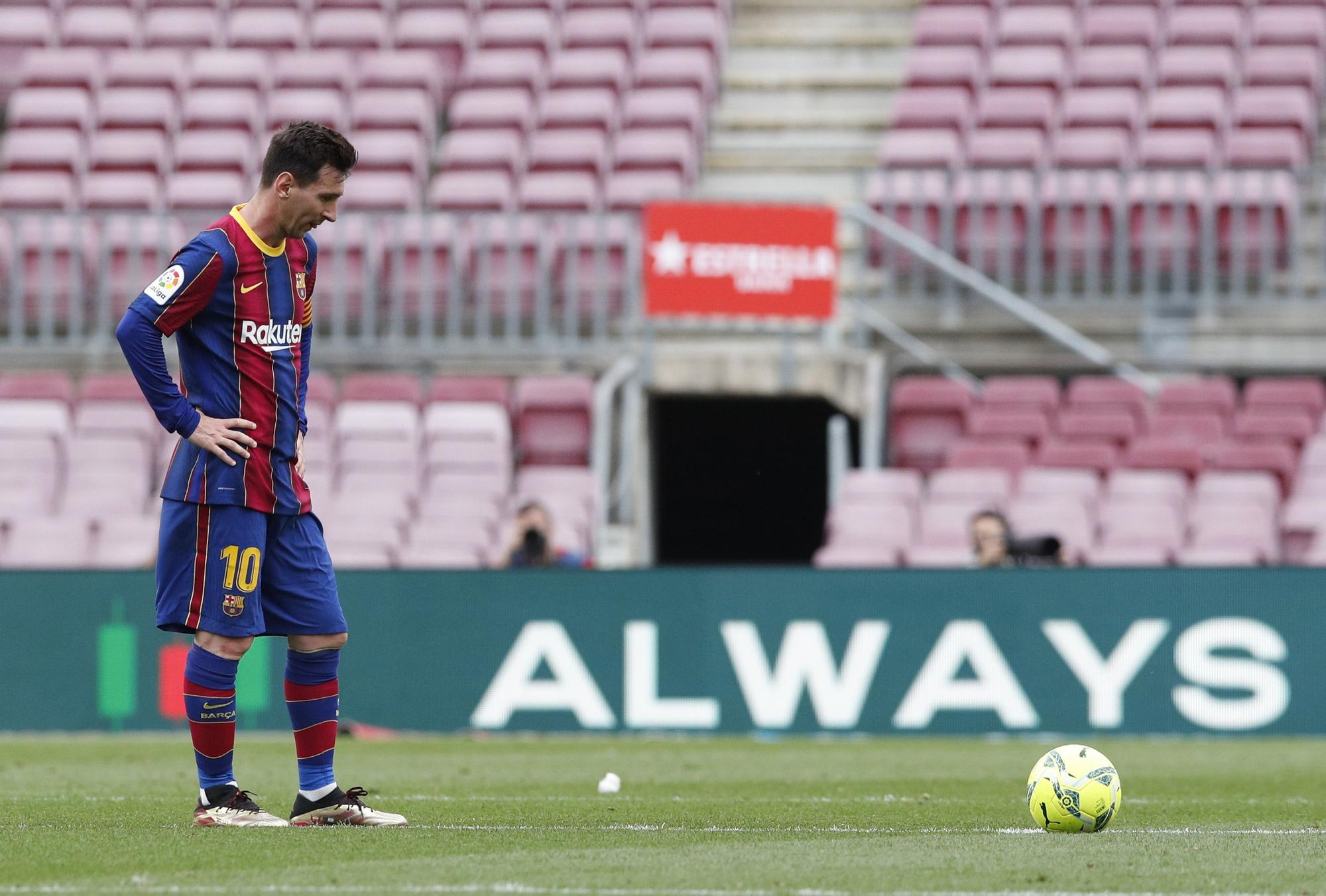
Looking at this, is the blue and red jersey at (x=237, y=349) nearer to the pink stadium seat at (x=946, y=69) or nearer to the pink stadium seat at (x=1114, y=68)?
the pink stadium seat at (x=1114, y=68)

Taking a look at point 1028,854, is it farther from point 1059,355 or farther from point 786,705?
point 1059,355

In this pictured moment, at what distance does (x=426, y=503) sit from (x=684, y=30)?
6924 millimetres

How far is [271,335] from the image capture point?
20.7ft

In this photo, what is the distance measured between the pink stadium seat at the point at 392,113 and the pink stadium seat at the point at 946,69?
167 inches

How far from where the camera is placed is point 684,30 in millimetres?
20500

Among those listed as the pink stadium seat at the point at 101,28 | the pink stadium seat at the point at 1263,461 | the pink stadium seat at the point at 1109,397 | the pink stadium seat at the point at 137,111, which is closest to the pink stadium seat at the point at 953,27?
the pink stadium seat at the point at 1109,397

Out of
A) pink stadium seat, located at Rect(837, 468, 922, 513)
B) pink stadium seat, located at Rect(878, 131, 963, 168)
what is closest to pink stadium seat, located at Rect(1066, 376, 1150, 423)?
pink stadium seat, located at Rect(837, 468, 922, 513)

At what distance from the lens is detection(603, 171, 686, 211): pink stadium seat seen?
18.2 m

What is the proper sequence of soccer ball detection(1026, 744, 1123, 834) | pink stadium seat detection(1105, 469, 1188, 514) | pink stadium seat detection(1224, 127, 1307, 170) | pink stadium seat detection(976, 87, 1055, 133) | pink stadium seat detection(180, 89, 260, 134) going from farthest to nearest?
pink stadium seat detection(180, 89, 260, 134), pink stadium seat detection(976, 87, 1055, 133), pink stadium seat detection(1224, 127, 1307, 170), pink stadium seat detection(1105, 469, 1188, 514), soccer ball detection(1026, 744, 1123, 834)

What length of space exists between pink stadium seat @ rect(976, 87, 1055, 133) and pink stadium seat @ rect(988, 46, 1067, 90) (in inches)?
9.9

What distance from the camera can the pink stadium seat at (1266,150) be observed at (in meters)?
17.7

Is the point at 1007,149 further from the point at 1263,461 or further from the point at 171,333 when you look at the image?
the point at 171,333

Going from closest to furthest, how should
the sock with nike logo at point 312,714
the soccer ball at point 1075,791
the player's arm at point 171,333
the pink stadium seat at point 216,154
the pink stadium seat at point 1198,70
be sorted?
the player's arm at point 171,333
the soccer ball at point 1075,791
the sock with nike logo at point 312,714
the pink stadium seat at point 1198,70
the pink stadium seat at point 216,154

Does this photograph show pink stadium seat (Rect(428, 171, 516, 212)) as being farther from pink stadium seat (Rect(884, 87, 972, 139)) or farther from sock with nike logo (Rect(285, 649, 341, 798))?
sock with nike logo (Rect(285, 649, 341, 798))
